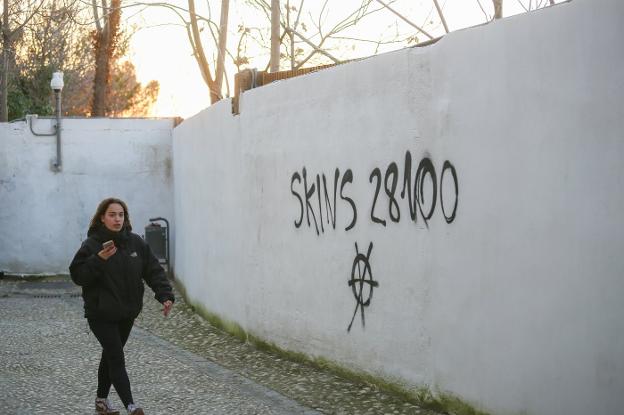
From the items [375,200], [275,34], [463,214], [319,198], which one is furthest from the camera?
[275,34]

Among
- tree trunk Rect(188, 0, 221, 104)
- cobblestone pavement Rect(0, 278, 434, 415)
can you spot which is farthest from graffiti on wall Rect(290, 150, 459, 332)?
tree trunk Rect(188, 0, 221, 104)

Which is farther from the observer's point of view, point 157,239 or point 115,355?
point 157,239

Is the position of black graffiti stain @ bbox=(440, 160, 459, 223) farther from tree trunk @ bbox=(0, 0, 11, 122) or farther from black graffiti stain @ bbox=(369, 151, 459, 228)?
tree trunk @ bbox=(0, 0, 11, 122)

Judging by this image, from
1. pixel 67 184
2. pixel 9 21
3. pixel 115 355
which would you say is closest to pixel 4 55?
pixel 9 21

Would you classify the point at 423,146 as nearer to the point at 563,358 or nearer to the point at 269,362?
the point at 563,358

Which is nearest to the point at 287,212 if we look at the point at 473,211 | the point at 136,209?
the point at 473,211

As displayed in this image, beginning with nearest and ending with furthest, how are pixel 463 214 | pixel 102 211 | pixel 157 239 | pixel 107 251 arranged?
pixel 463 214 → pixel 107 251 → pixel 102 211 → pixel 157 239

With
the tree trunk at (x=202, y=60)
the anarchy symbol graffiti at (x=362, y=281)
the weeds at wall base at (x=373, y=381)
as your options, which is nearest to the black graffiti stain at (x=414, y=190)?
the anarchy symbol graffiti at (x=362, y=281)

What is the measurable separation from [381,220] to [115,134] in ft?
38.9

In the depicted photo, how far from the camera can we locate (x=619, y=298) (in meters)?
4.55

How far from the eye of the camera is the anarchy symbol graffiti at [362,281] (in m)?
7.30

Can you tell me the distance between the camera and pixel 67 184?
1792 centimetres

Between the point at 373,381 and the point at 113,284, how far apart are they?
211 cm

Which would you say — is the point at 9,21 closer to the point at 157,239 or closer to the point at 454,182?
the point at 157,239
